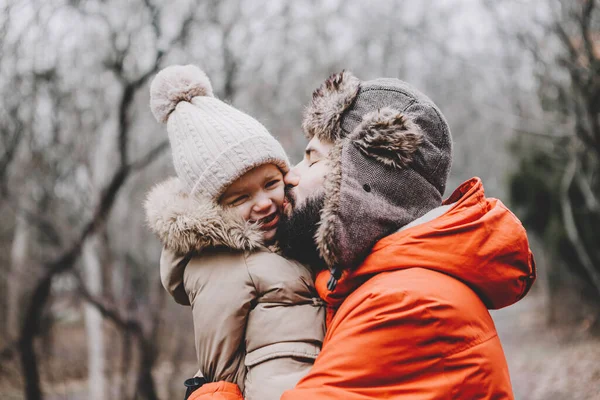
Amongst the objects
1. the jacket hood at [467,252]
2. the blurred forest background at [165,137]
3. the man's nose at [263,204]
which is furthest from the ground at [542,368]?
the man's nose at [263,204]

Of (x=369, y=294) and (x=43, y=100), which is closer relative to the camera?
(x=369, y=294)

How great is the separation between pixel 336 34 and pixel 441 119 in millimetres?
9851

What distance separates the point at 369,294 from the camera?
5.06 ft

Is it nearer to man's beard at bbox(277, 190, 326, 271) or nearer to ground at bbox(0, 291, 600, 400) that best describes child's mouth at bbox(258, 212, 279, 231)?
man's beard at bbox(277, 190, 326, 271)

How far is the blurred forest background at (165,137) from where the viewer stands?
20.0 feet

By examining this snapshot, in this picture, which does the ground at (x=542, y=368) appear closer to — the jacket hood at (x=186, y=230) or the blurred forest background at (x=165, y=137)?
the blurred forest background at (x=165, y=137)

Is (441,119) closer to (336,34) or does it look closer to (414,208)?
(414,208)

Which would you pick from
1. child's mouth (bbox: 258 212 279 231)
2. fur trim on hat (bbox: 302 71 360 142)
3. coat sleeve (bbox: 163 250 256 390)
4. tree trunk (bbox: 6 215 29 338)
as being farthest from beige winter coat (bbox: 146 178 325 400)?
tree trunk (bbox: 6 215 29 338)

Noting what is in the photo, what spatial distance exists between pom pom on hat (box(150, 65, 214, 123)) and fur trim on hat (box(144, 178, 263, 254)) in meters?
0.45

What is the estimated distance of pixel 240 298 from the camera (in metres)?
1.80

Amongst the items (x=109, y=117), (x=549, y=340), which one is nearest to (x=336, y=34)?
(x=109, y=117)

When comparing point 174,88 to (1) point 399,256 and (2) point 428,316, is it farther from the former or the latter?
(2) point 428,316

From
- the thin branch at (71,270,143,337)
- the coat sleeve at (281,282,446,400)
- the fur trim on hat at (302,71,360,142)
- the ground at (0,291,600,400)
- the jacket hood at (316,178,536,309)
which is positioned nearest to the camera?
the coat sleeve at (281,282,446,400)

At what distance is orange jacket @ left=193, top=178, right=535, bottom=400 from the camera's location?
146cm
